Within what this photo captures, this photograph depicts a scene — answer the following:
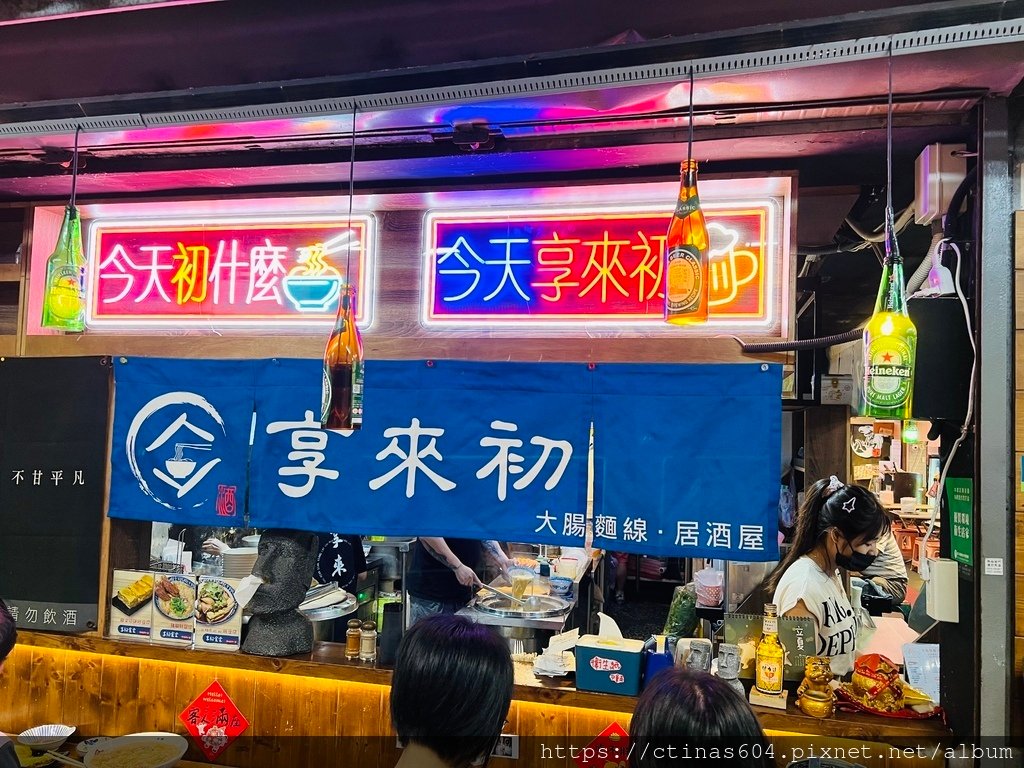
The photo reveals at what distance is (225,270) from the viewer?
3.49 metres

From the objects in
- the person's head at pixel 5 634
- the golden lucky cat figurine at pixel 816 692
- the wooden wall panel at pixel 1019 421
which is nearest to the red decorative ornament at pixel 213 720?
the person's head at pixel 5 634

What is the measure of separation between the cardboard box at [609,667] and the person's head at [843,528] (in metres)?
1.37

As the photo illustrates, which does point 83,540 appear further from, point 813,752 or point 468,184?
point 813,752

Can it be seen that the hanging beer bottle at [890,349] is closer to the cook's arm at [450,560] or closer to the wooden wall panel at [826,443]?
the cook's arm at [450,560]

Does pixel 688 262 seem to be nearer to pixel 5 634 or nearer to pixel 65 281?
pixel 65 281

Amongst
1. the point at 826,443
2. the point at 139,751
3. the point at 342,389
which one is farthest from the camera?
the point at 826,443

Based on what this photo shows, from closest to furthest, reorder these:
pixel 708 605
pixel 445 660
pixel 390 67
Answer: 1. pixel 445 660
2. pixel 390 67
3. pixel 708 605

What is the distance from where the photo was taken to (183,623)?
3.40m

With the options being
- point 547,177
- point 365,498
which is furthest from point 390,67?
point 365,498

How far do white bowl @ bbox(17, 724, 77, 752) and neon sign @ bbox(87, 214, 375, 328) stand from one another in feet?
6.87

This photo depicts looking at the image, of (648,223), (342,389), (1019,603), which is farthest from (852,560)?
(342,389)

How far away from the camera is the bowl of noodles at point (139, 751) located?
294 cm

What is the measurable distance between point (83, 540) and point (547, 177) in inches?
120

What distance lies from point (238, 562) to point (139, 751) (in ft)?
5.50
